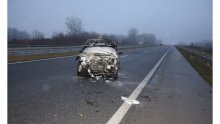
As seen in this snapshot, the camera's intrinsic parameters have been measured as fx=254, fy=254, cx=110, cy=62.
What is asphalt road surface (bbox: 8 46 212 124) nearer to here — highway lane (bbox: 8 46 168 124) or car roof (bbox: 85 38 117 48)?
highway lane (bbox: 8 46 168 124)

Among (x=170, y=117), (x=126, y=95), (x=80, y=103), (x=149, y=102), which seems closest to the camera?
(x=170, y=117)

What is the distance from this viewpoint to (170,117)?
5238mm

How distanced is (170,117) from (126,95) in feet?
7.38

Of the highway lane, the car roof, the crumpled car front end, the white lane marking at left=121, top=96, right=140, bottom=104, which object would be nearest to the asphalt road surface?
the highway lane

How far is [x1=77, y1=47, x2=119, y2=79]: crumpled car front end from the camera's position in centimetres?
1005

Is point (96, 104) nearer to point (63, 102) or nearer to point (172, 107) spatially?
point (63, 102)

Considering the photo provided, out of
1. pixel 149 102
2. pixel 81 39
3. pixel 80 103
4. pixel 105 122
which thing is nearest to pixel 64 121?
pixel 105 122

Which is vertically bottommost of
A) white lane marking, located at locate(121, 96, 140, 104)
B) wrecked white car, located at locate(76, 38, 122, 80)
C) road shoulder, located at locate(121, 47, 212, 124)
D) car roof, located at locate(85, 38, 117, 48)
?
road shoulder, located at locate(121, 47, 212, 124)

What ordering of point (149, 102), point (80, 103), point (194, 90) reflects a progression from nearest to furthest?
point (80, 103), point (149, 102), point (194, 90)

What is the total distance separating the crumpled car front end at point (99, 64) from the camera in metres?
10.1

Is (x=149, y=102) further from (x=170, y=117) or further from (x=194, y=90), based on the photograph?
(x=194, y=90)

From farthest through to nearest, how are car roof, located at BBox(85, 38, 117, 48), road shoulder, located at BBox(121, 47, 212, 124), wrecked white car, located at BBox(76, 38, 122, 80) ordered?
car roof, located at BBox(85, 38, 117, 48)
wrecked white car, located at BBox(76, 38, 122, 80)
road shoulder, located at BBox(121, 47, 212, 124)

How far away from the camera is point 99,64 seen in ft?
33.0
